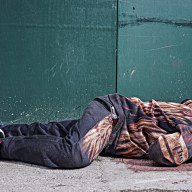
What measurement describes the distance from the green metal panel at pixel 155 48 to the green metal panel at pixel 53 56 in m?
0.13

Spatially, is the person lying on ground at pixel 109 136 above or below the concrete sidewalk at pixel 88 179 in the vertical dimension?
above

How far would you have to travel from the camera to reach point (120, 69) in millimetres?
5031

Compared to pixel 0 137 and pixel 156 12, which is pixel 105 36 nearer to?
pixel 156 12

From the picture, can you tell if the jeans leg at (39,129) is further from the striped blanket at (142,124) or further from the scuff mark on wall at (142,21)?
the scuff mark on wall at (142,21)

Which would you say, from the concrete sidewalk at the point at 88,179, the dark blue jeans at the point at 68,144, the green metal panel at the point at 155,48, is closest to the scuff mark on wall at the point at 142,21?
the green metal panel at the point at 155,48

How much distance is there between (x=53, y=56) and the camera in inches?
195

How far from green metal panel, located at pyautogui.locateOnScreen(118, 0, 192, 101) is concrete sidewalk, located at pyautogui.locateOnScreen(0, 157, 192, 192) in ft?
5.13

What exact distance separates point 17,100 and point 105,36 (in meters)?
1.04

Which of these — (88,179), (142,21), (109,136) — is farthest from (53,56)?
(88,179)

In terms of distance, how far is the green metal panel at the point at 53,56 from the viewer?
4887mm

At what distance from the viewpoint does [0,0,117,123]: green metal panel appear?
489 centimetres

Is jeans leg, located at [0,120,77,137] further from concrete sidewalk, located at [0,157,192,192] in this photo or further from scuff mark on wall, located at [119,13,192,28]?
scuff mark on wall, located at [119,13,192,28]

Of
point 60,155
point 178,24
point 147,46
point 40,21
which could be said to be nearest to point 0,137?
point 60,155

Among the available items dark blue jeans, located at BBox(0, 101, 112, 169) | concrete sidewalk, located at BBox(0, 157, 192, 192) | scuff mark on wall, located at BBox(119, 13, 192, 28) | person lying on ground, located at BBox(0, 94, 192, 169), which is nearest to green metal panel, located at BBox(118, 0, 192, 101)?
scuff mark on wall, located at BBox(119, 13, 192, 28)
